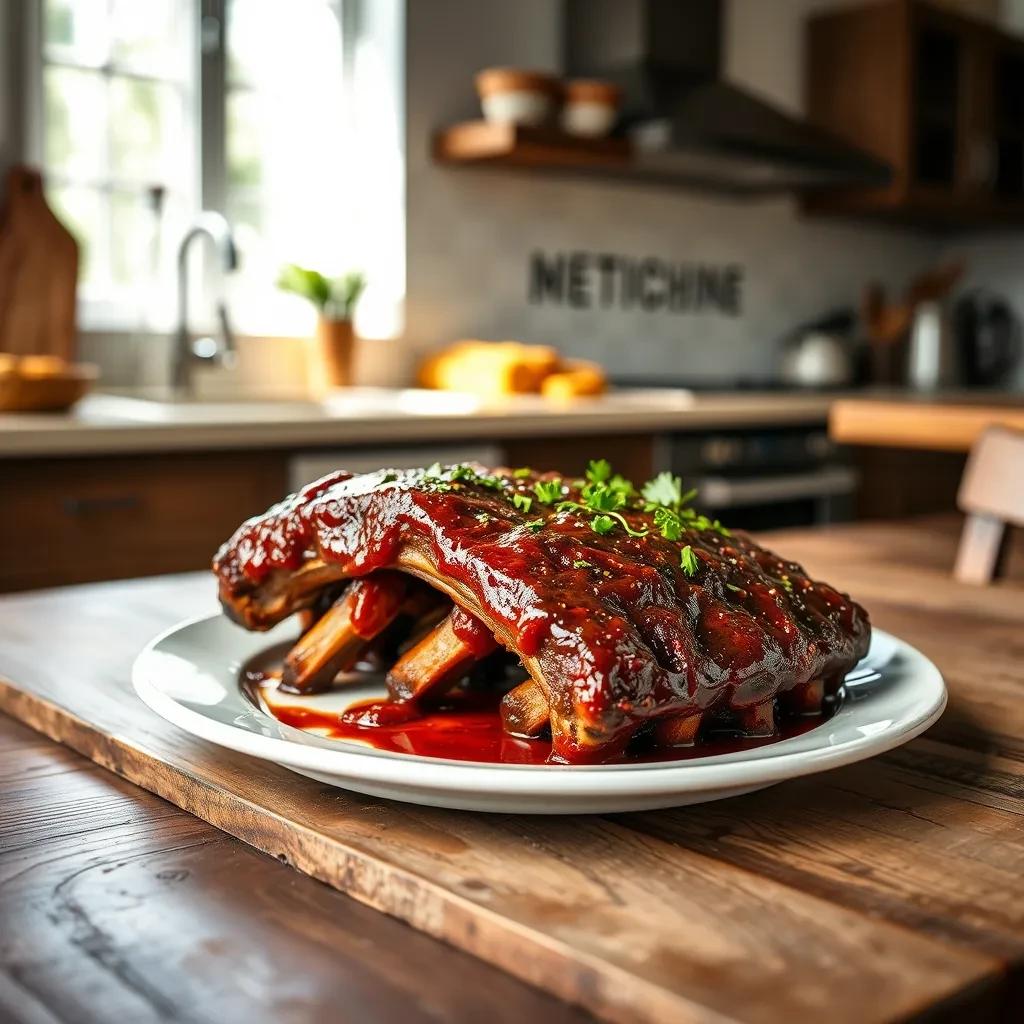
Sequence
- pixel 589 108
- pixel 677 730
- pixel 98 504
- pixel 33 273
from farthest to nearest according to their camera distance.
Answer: pixel 589 108 < pixel 33 273 < pixel 98 504 < pixel 677 730

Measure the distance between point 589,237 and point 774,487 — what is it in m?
1.14

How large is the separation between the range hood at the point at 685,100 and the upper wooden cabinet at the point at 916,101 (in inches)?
17.8

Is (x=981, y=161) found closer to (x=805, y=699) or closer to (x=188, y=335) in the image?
(x=188, y=335)

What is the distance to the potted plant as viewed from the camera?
328cm

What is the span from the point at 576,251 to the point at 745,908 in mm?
3647

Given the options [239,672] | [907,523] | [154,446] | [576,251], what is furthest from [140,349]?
[239,672]

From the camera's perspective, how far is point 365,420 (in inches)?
101

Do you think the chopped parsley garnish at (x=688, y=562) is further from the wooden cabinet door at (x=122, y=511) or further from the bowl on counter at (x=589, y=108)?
the bowl on counter at (x=589, y=108)

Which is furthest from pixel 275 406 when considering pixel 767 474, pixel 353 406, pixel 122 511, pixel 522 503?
pixel 522 503

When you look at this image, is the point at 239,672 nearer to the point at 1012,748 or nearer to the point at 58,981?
the point at 58,981

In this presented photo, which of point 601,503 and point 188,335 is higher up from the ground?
point 188,335

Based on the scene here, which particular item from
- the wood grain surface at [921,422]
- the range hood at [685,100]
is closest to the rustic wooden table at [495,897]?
the wood grain surface at [921,422]

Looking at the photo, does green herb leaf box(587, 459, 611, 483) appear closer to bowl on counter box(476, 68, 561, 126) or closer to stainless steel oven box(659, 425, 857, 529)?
stainless steel oven box(659, 425, 857, 529)

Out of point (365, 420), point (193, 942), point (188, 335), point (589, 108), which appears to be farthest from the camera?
point (589, 108)
